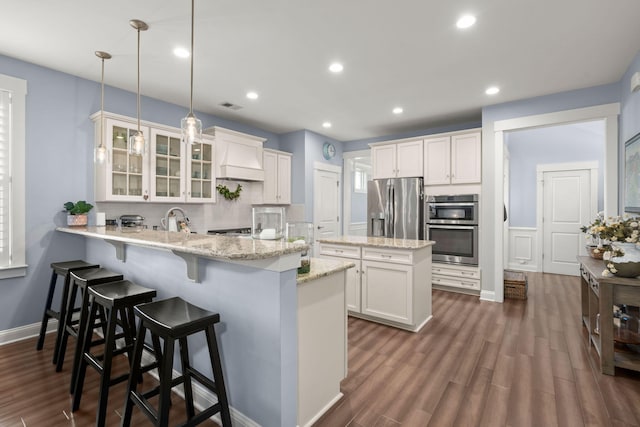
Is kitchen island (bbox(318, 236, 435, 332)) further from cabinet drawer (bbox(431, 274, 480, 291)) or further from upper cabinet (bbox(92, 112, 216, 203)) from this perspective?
upper cabinet (bbox(92, 112, 216, 203))

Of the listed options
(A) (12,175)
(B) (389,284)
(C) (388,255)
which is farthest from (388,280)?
(A) (12,175)

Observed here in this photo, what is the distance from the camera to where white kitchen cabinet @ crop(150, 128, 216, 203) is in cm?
371

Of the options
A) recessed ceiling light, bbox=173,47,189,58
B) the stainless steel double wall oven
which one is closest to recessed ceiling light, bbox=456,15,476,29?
recessed ceiling light, bbox=173,47,189,58

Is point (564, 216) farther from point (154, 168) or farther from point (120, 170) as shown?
point (120, 170)

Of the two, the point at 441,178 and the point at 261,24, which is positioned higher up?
the point at 261,24

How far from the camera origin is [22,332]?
2945mm

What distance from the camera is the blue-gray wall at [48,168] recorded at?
2945 mm

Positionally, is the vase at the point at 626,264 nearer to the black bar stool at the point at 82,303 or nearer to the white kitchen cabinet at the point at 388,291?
the white kitchen cabinet at the point at 388,291

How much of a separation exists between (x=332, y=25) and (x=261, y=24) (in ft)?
1.78

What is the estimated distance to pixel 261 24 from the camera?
7.77 ft

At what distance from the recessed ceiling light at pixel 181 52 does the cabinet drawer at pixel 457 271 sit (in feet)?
13.9

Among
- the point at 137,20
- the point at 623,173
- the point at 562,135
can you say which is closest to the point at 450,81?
the point at 623,173

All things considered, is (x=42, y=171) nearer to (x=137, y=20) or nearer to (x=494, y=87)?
(x=137, y=20)

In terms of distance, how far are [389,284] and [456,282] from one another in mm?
1939
